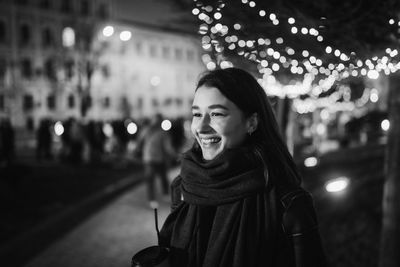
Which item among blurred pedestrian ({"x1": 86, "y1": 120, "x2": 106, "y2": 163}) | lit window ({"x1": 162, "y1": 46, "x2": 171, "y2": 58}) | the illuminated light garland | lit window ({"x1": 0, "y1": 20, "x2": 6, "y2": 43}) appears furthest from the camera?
lit window ({"x1": 162, "y1": 46, "x2": 171, "y2": 58})

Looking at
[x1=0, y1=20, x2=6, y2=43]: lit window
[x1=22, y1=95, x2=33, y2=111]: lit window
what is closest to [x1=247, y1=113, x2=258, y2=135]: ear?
[x1=22, y1=95, x2=33, y2=111]: lit window

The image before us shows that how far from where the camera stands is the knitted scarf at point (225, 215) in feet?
5.75

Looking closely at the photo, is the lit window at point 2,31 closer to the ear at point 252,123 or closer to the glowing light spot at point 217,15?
the glowing light spot at point 217,15

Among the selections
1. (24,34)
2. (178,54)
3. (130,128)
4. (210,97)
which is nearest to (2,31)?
(24,34)

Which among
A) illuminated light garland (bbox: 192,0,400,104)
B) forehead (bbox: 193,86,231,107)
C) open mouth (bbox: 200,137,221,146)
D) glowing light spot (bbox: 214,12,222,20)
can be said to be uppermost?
glowing light spot (bbox: 214,12,222,20)

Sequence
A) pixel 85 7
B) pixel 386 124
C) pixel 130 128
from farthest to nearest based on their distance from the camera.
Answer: pixel 85 7, pixel 130 128, pixel 386 124

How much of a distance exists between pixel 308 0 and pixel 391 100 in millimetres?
1621

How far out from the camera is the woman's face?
1.87m

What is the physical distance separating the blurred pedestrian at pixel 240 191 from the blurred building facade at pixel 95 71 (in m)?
28.7

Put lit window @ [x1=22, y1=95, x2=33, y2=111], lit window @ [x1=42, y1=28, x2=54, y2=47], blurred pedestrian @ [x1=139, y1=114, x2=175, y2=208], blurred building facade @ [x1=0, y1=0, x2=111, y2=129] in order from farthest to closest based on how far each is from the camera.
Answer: lit window @ [x1=42, y1=28, x2=54, y2=47] < lit window @ [x1=22, y1=95, x2=33, y2=111] < blurred building facade @ [x1=0, y1=0, x2=111, y2=129] < blurred pedestrian @ [x1=139, y1=114, x2=175, y2=208]

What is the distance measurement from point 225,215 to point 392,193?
2.57 m

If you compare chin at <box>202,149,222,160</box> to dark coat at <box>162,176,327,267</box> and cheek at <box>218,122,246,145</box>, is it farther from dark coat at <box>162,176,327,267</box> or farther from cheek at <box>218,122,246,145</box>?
dark coat at <box>162,176,327,267</box>

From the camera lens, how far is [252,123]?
1940 mm

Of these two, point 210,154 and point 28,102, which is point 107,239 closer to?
point 210,154
